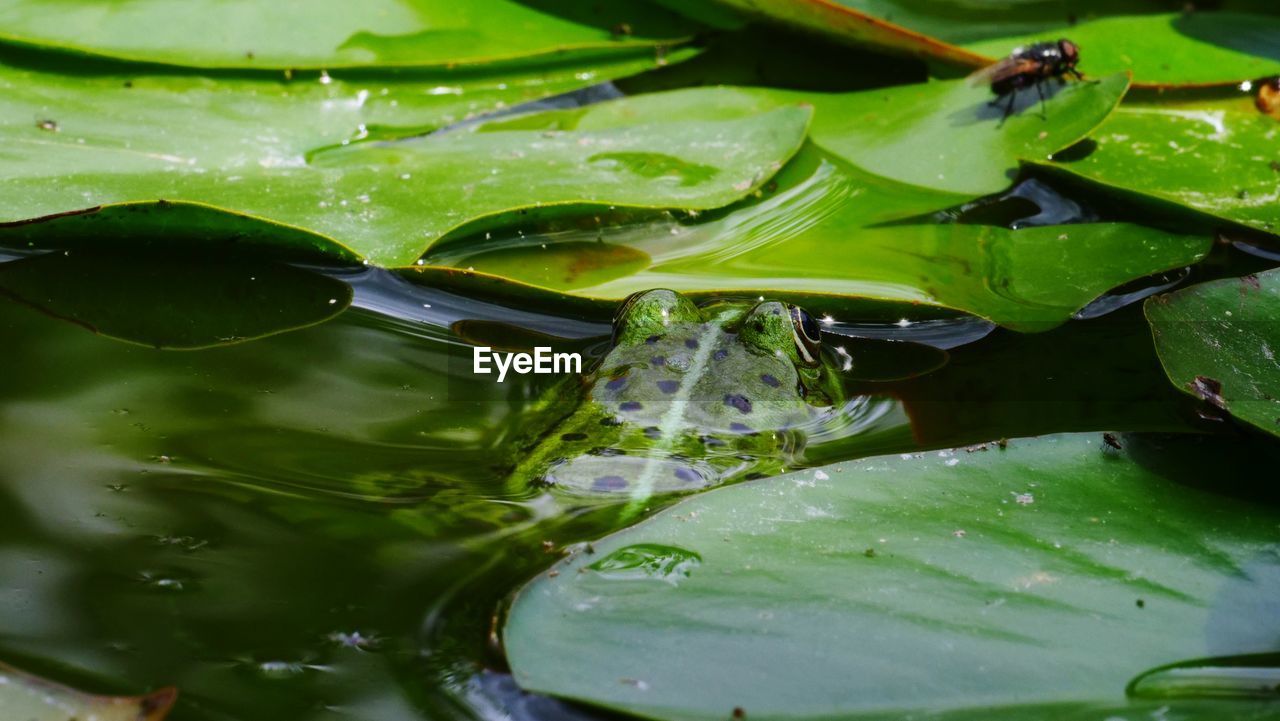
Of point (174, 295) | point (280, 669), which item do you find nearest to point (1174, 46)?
point (174, 295)

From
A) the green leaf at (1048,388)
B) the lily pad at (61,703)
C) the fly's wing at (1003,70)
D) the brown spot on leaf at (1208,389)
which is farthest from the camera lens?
the fly's wing at (1003,70)

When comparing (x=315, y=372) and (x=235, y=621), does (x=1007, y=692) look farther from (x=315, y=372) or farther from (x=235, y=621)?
(x=315, y=372)

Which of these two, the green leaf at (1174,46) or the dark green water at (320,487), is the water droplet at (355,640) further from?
the green leaf at (1174,46)

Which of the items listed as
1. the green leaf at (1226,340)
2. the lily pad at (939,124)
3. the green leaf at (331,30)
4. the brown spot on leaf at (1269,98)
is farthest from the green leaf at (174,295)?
the brown spot on leaf at (1269,98)

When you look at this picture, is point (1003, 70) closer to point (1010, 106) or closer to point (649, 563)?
point (1010, 106)

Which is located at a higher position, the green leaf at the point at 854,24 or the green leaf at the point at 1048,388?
the green leaf at the point at 854,24

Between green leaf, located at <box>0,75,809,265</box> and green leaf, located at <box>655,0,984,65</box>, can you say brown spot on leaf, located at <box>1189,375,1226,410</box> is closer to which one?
green leaf, located at <box>0,75,809,265</box>

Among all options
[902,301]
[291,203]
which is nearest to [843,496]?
[902,301]
